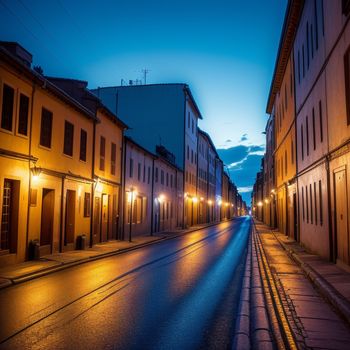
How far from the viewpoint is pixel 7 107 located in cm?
1430

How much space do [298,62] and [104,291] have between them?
1835cm

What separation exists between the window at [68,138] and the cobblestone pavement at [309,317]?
1147 cm

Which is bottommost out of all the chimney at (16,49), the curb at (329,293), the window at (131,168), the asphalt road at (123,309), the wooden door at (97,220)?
the asphalt road at (123,309)

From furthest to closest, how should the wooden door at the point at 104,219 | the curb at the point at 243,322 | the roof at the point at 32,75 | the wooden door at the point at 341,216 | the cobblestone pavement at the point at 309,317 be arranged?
the wooden door at the point at 104,219 → the roof at the point at 32,75 → the wooden door at the point at 341,216 → the cobblestone pavement at the point at 309,317 → the curb at the point at 243,322

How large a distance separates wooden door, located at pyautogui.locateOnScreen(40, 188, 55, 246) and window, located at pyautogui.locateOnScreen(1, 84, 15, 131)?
13.2 ft

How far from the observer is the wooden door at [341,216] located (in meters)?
12.4

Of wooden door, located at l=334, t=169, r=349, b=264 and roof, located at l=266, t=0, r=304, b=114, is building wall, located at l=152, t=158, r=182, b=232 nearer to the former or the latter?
roof, located at l=266, t=0, r=304, b=114

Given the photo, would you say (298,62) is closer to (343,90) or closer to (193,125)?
(343,90)

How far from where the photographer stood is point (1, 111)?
13844mm

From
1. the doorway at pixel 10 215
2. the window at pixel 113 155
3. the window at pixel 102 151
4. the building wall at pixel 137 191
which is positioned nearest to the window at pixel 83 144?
the window at pixel 102 151

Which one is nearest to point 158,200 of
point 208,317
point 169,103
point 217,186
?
point 169,103

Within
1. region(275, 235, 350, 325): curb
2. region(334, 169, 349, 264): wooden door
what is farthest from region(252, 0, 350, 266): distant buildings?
region(275, 235, 350, 325): curb

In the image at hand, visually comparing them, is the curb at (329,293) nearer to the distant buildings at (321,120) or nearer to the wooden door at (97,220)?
the distant buildings at (321,120)

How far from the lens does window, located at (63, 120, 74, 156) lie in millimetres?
19438
